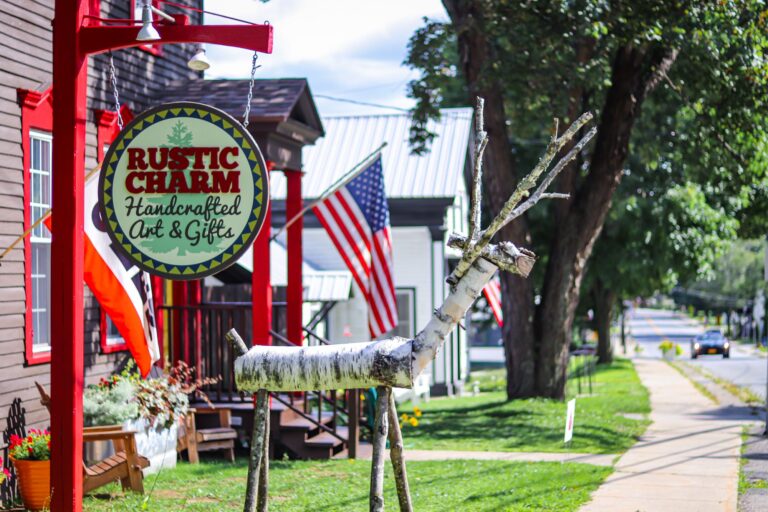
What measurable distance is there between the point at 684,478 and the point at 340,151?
59.1 ft

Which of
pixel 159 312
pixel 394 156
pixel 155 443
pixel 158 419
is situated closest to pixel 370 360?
pixel 158 419

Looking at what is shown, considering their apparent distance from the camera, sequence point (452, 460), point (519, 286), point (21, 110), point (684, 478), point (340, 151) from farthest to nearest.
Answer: point (340, 151) → point (519, 286) → point (452, 460) → point (684, 478) → point (21, 110)

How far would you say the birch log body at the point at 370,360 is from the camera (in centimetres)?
651

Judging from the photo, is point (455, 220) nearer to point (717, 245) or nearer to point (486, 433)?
point (717, 245)

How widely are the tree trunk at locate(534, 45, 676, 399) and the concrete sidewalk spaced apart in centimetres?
228

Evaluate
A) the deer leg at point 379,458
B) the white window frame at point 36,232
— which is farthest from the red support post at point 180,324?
the deer leg at point 379,458

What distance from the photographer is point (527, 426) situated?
16.1 meters

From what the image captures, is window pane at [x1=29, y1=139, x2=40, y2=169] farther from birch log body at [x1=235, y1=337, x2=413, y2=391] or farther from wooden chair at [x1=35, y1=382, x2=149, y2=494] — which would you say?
birch log body at [x1=235, y1=337, x2=413, y2=391]

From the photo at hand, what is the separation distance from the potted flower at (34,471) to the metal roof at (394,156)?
54.6 feet

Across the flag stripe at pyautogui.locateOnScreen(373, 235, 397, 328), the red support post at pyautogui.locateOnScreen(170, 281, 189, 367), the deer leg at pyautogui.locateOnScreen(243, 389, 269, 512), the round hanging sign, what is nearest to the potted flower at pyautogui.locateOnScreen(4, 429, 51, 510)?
the round hanging sign

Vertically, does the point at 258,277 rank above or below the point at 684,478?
above

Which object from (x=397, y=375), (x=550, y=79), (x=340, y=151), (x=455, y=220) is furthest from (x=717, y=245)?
(x=397, y=375)

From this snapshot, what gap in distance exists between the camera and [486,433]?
51.5ft

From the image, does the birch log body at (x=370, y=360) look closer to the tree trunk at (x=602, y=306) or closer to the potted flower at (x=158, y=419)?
the potted flower at (x=158, y=419)
